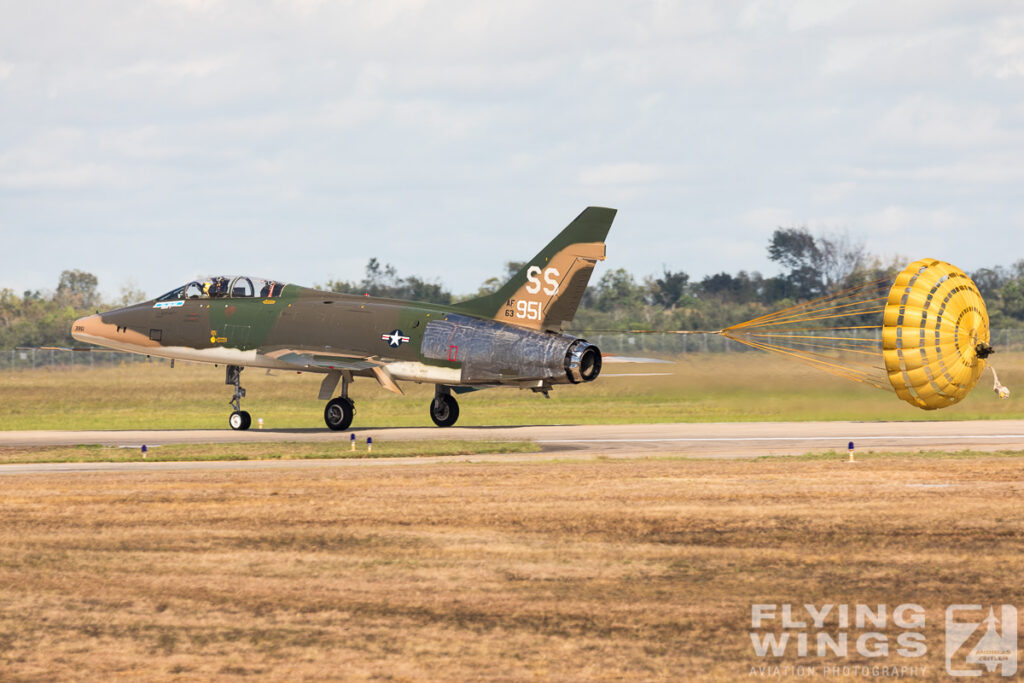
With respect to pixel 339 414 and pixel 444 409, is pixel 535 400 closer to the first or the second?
pixel 444 409

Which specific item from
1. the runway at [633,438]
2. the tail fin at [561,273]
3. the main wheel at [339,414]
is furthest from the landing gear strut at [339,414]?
the tail fin at [561,273]

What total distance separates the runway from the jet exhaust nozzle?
157 centimetres

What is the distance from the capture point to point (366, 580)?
12688 millimetres

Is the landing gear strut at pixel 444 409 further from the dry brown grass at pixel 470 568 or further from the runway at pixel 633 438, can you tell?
the dry brown grass at pixel 470 568

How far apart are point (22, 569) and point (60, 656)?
3805 millimetres

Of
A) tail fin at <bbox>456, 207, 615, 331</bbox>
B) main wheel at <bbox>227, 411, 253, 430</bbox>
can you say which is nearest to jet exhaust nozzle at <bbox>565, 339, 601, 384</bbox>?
tail fin at <bbox>456, 207, 615, 331</bbox>

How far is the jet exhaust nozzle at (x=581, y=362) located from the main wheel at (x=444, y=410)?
5569 mm

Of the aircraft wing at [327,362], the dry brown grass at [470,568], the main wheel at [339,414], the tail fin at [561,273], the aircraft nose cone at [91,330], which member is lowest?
the dry brown grass at [470,568]

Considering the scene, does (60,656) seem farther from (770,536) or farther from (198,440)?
(198,440)

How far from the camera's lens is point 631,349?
170ft

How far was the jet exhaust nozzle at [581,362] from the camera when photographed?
29.9 metres

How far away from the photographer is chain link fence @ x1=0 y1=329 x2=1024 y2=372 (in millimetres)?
50844

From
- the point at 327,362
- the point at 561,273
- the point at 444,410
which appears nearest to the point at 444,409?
the point at 444,410

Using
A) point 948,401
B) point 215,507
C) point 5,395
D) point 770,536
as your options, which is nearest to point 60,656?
point 215,507
